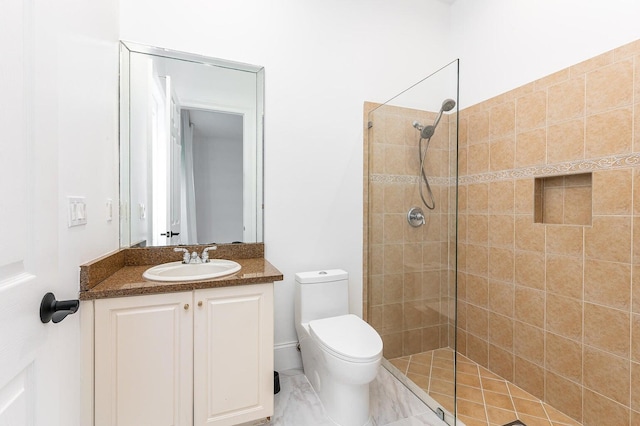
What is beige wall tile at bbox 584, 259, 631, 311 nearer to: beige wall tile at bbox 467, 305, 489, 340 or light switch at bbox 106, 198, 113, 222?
beige wall tile at bbox 467, 305, 489, 340

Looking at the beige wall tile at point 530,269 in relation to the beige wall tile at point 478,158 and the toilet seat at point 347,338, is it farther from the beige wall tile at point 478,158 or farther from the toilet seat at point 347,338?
the toilet seat at point 347,338

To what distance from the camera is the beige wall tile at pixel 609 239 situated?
4.85 ft

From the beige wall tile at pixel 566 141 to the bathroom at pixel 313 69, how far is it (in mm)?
380

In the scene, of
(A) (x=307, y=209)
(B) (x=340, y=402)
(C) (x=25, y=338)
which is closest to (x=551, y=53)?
(A) (x=307, y=209)

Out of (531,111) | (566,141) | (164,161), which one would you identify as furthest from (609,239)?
(164,161)

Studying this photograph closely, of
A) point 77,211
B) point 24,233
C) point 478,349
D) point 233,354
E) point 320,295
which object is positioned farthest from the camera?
point 478,349

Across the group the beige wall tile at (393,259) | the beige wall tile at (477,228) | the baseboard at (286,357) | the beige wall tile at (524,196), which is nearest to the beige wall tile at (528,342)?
the beige wall tile at (477,228)

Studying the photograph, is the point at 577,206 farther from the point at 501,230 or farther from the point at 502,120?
the point at 502,120

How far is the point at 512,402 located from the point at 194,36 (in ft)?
9.88

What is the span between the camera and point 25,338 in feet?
2.00

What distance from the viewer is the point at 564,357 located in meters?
1.72

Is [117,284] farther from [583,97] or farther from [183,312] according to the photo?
[583,97]

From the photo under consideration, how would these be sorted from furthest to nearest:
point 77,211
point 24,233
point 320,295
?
point 320,295 < point 77,211 < point 24,233

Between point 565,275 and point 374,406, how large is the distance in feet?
4.44
